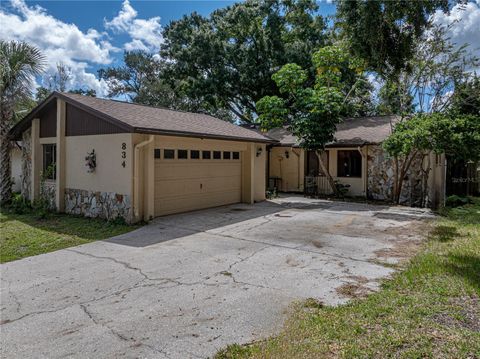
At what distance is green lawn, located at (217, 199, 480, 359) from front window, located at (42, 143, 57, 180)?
10.1m

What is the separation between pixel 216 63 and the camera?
75.3 feet

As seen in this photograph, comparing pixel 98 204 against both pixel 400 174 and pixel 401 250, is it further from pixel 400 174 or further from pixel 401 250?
pixel 400 174

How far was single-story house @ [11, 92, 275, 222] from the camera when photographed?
9133 millimetres

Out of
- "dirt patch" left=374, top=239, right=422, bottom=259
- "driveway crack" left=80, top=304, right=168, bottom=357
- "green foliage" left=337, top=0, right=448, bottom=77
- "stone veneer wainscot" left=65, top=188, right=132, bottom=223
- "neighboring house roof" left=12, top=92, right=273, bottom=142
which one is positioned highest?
"green foliage" left=337, top=0, right=448, bottom=77

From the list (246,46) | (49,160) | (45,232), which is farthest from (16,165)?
(246,46)

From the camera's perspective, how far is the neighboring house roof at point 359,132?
1484 centimetres

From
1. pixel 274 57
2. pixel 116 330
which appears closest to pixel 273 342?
pixel 116 330

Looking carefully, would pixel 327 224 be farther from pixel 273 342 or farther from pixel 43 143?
pixel 43 143

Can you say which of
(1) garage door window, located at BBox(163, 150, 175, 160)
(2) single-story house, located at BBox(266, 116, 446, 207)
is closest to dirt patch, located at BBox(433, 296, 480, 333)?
(1) garage door window, located at BBox(163, 150, 175, 160)

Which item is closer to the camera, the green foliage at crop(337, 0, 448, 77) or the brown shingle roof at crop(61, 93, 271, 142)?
the green foliage at crop(337, 0, 448, 77)

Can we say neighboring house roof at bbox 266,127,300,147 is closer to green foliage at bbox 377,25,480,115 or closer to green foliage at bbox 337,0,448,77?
green foliage at bbox 377,25,480,115

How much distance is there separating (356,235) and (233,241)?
2.93m

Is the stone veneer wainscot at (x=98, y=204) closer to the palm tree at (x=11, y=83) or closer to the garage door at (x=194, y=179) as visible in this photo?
the garage door at (x=194, y=179)

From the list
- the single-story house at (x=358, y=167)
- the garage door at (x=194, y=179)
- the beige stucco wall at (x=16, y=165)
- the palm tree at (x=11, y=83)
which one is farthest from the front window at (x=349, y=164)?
the beige stucco wall at (x=16, y=165)
